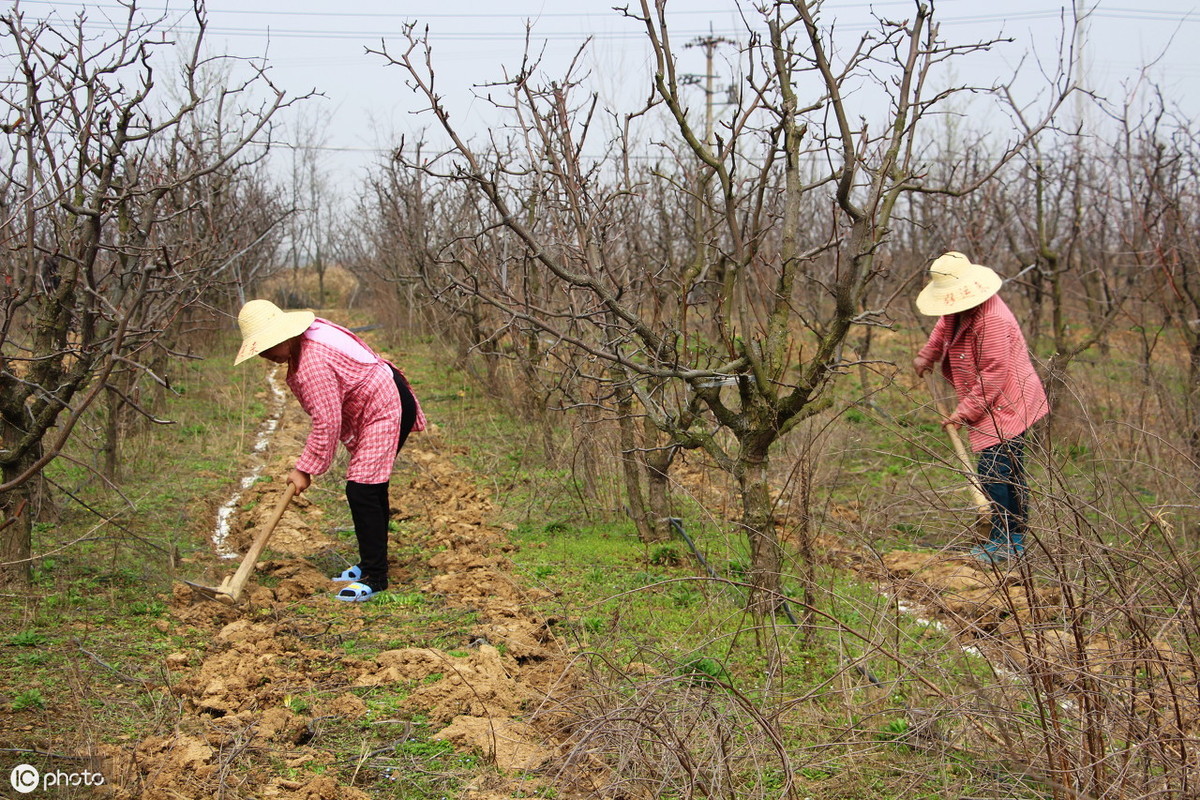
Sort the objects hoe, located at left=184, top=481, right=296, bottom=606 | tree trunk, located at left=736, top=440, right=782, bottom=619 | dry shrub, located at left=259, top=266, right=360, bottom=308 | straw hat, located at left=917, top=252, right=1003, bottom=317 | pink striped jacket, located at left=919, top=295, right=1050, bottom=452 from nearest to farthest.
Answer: tree trunk, located at left=736, top=440, right=782, bottom=619, hoe, located at left=184, top=481, right=296, bottom=606, pink striped jacket, located at left=919, top=295, right=1050, bottom=452, straw hat, located at left=917, top=252, right=1003, bottom=317, dry shrub, located at left=259, top=266, right=360, bottom=308

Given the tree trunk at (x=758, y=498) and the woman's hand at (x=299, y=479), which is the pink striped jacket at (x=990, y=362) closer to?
the tree trunk at (x=758, y=498)

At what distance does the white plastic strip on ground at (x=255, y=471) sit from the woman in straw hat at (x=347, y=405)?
107 centimetres

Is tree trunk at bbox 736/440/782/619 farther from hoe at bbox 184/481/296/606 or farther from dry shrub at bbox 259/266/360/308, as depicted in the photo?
dry shrub at bbox 259/266/360/308

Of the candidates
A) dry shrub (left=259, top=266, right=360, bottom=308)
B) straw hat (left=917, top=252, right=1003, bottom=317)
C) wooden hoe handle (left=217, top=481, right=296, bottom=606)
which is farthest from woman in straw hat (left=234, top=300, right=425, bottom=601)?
dry shrub (left=259, top=266, right=360, bottom=308)

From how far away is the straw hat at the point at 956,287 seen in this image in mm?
5816

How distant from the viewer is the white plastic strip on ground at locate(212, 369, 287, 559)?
252 inches

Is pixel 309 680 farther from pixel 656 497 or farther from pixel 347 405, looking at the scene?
pixel 656 497

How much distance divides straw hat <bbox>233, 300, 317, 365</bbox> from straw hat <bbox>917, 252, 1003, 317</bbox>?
10.7 feet

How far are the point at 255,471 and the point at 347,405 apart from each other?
11.6 ft

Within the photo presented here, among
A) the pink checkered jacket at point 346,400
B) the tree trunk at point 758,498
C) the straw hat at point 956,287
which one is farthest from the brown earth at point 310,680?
the straw hat at point 956,287

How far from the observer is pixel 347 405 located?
5488 millimetres

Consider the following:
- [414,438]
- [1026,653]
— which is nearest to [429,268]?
[414,438]

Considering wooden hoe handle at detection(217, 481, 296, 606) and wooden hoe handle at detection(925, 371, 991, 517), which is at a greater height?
wooden hoe handle at detection(925, 371, 991, 517)

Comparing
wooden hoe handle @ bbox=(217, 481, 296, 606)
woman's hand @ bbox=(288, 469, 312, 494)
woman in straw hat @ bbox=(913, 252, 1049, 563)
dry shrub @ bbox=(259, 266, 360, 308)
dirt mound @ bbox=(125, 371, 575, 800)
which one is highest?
dry shrub @ bbox=(259, 266, 360, 308)
